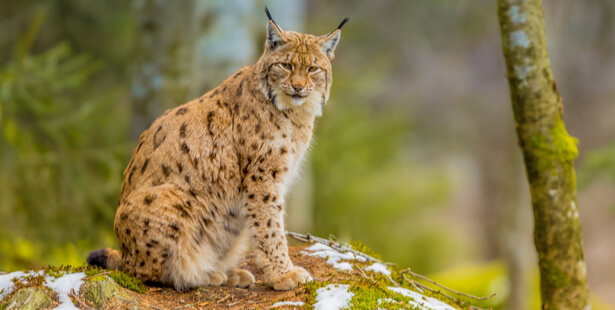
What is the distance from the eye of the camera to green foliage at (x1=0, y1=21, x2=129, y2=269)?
7.77m

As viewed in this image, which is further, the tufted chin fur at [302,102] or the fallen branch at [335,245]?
the fallen branch at [335,245]

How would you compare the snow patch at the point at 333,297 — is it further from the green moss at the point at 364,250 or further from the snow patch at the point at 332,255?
the green moss at the point at 364,250

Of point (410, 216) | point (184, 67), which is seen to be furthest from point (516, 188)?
point (184, 67)

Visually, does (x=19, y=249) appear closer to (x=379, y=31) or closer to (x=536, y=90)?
(x=536, y=90)

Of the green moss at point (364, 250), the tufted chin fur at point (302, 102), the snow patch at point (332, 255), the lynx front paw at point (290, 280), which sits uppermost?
the tufted chin fur at point (302, 102)

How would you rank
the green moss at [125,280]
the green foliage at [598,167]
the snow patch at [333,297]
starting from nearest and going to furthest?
the snow patch at [333,297], the green moss at [125,280], the green foliage at [598,167]

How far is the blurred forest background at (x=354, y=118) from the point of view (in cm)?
689

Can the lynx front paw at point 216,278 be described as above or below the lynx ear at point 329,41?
below

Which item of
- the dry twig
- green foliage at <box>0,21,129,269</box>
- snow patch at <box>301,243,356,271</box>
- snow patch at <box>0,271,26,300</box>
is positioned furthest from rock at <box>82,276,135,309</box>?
green foliage at <box>0,21,129,269</box>

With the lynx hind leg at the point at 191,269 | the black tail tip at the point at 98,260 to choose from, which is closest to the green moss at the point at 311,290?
the lynx hind leg at the point at 191,269

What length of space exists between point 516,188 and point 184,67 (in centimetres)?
643

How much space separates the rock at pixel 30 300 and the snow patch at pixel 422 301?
2061 millimetres

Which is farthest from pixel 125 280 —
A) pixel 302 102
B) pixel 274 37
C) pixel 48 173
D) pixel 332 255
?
pixel 48 173

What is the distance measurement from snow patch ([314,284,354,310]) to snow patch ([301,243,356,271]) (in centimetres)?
56
